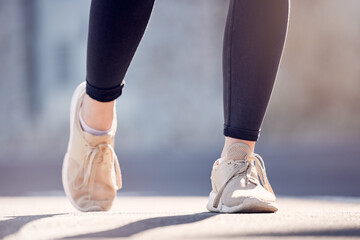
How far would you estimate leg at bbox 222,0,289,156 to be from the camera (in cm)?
132

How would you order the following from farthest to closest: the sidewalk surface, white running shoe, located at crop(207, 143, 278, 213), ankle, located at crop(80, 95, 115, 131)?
ankle, located at crop(80, 95, 115, 131) < white running shoe, located at crop(207, 143, 278, 213) < the sidewalk surface

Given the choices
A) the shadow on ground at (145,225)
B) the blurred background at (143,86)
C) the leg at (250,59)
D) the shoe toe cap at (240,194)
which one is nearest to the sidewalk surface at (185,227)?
the shadow on ground at (145,225)

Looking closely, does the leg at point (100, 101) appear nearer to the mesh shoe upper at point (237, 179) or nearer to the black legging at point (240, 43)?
the black legging at point (240, 43)

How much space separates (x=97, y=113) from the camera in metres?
1.44

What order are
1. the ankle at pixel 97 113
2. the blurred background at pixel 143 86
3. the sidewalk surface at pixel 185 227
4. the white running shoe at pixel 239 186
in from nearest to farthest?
the sidewalk surface at pixel 185 227
the white running shoe at pixel 239 186
the ankle at pixel 97 113
the blurred background at pixel 143 86

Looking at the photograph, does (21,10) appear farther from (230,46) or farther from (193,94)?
(230,46)

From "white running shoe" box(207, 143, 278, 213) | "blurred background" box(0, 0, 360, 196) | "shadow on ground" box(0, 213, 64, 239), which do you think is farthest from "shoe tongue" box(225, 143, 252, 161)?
"blurred background" box(0, 0, 360, 196)

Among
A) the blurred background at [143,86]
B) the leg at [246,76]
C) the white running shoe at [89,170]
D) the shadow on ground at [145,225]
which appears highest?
the leg at [246,76]

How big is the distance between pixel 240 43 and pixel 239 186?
280 millimetres

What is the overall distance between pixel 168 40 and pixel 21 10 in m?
1.64

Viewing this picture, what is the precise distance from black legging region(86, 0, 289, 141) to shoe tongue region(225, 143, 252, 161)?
0.8 inches

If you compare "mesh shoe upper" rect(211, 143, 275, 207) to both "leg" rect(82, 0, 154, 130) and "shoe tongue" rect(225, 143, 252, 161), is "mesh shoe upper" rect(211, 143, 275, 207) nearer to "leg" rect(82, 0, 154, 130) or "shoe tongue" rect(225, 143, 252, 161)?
"shoe tongue" rect(225, 143, 252, 161)

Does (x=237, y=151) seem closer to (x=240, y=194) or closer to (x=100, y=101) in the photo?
(x=240, y=194)

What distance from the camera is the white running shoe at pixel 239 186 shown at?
1.24m
